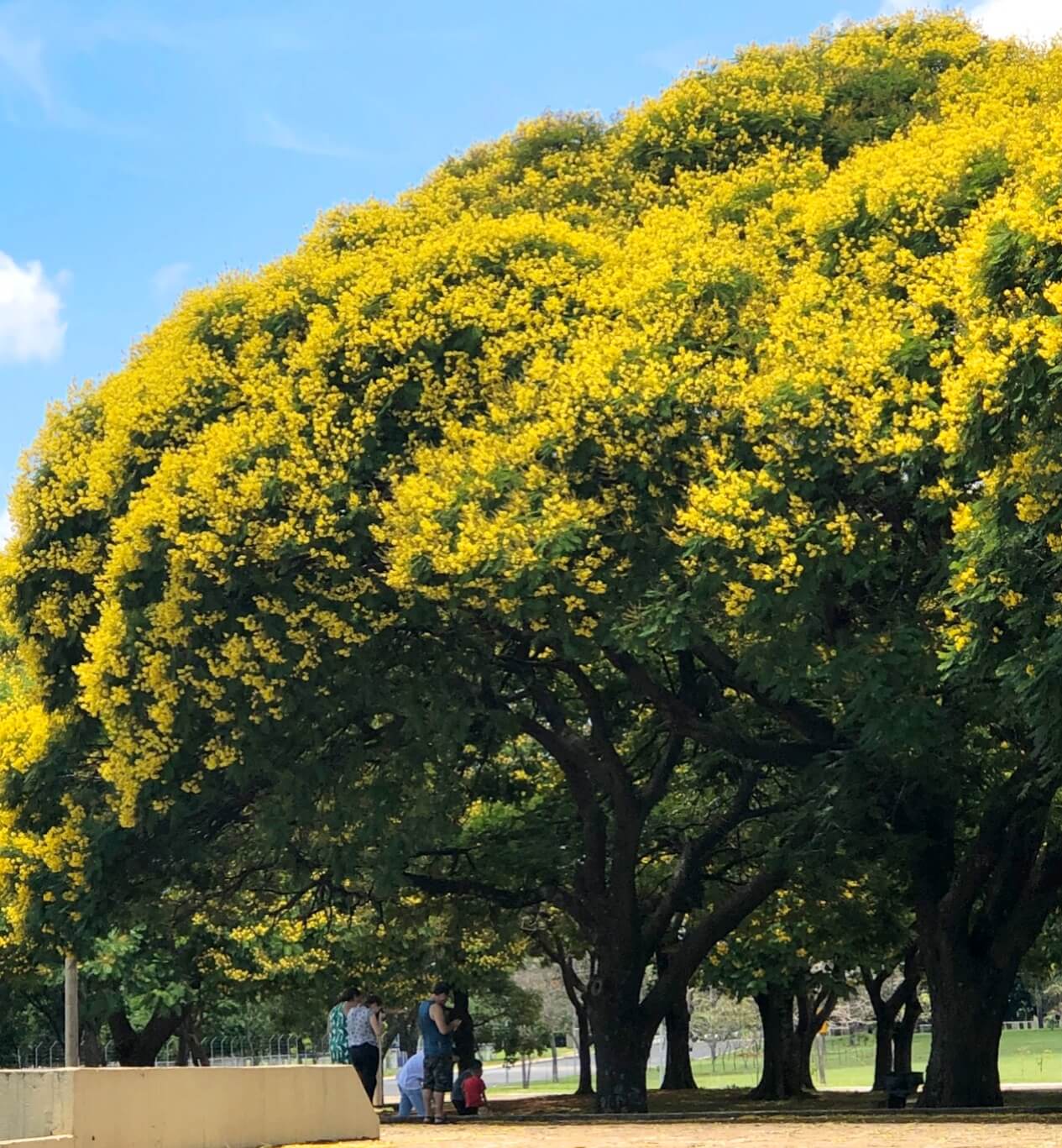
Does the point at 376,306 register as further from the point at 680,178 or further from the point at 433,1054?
the point at 433,1054

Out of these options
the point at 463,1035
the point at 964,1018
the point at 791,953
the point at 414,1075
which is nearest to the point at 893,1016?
the point at 791,953

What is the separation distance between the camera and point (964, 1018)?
20828 millimetres

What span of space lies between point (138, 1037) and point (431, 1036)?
1860 cm

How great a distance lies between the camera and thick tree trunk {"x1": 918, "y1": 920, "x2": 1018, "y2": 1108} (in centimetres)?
2080

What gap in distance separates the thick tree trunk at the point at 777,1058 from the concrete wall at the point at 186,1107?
21.2 m

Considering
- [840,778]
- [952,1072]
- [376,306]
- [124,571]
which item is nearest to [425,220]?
[376,306]

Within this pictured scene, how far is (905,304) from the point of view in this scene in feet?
53.9

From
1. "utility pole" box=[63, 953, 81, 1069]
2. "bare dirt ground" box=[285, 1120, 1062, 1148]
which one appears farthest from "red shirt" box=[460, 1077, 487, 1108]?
"bare dirt ground" box=[285, 1120, 1062, 1148]

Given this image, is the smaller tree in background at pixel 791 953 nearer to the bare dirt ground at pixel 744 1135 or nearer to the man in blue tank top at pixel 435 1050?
the man in blue tank top at pixel 435 1050

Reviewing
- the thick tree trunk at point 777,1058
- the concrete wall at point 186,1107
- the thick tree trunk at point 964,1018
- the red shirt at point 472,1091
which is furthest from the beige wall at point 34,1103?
the thick tree trunk at point 777,1058

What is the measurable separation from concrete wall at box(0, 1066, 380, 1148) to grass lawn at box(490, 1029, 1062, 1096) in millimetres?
34343

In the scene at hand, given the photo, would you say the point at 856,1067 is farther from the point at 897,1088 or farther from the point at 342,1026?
the point at 342,1026

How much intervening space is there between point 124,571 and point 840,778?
7619mm

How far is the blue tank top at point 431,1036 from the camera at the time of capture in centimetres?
1880
